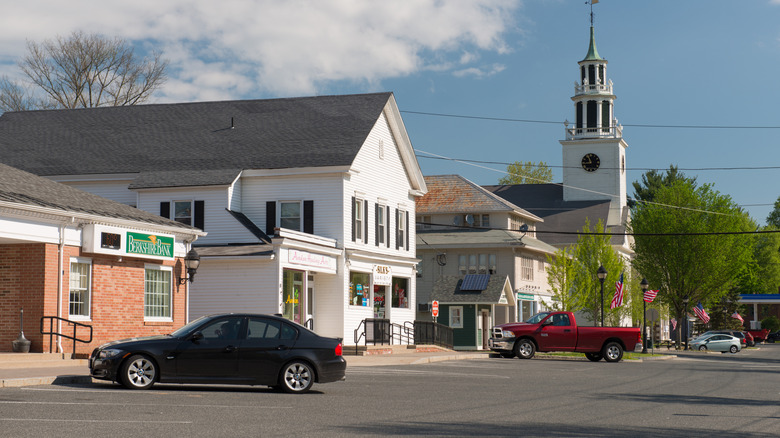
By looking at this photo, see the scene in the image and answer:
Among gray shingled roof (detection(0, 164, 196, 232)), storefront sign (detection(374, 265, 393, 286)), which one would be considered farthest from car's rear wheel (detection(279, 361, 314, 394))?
storefront sign (detection(374, 265, 393, 286))

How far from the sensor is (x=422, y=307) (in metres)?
51.6

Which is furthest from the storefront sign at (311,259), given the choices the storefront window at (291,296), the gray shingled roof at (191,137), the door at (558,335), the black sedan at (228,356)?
the black sedan at (228,356)

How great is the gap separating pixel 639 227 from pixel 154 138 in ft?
133

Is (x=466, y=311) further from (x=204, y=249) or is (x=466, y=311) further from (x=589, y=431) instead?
(x=589, y=431)

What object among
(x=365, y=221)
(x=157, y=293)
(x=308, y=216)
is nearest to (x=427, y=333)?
(x=365, y=221)

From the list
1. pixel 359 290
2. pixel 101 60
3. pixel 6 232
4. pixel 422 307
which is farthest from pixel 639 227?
pixel 6 232

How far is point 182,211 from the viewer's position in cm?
3578

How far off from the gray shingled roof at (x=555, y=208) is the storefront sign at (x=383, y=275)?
33.2 m

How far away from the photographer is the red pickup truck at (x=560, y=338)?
34.6m

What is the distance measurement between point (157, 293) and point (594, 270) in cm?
3446

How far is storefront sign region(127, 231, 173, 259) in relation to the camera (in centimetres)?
2558

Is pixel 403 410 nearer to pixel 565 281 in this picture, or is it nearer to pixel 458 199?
pixel 565 281

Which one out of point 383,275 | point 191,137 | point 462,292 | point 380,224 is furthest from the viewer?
point 462,292

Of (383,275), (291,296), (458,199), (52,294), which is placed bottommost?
(291,296)
